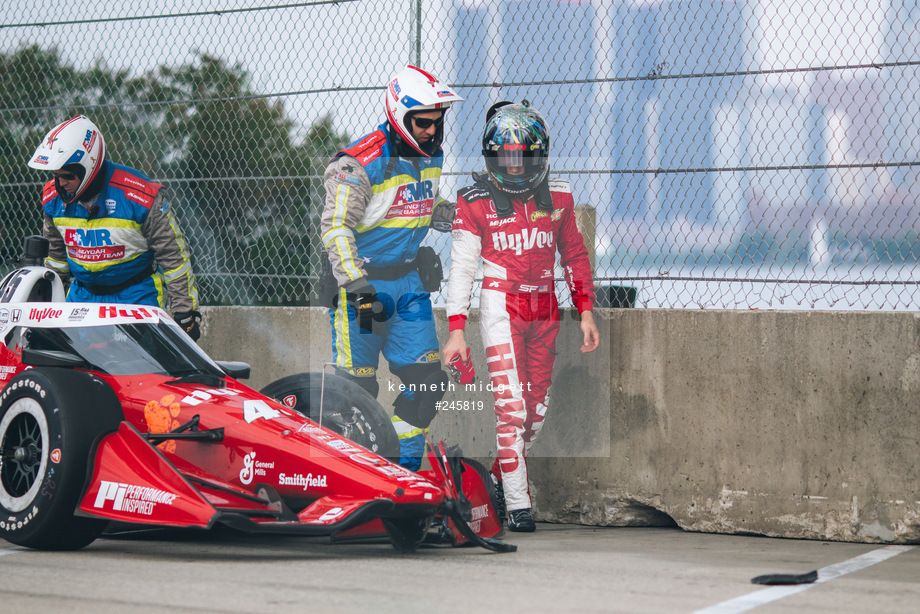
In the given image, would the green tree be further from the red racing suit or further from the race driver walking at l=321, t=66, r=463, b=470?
the red racing suit

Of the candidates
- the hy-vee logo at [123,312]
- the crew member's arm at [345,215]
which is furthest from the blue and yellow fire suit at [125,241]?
the crew member's arm at [345,215]

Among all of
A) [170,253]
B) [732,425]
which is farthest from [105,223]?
[732,425]

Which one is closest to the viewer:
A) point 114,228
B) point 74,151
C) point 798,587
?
point 798,587

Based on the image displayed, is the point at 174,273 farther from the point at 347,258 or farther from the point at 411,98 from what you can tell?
the point at 411,98

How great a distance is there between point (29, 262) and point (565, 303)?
3.19 meters

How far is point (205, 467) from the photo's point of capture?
4938 mm

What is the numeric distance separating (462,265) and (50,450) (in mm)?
2287

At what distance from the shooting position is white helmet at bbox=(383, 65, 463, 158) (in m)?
5.80

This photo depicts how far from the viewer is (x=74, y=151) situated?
250 inches

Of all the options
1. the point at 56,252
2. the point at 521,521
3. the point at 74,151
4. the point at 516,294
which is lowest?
the point at 521,521

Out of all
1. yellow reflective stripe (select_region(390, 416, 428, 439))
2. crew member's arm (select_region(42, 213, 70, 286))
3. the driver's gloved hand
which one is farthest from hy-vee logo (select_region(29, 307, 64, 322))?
yellow reflective stripe (select_region(390, 416, 428, 439))

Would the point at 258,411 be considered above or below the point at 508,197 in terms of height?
below

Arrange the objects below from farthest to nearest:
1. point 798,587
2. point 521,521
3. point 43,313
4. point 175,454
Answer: point 521,521 → point 43,313 → point 175,454 → point 798,587

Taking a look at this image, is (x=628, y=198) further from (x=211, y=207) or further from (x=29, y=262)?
(x=29, y=262)
